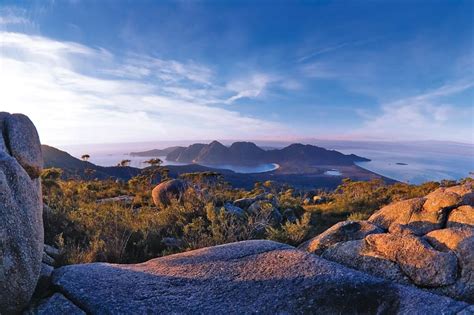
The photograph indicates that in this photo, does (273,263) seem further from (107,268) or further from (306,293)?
(107,268)

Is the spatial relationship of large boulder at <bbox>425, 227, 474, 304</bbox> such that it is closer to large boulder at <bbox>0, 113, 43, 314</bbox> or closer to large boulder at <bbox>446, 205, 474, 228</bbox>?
large boulder at <bbox>446, 205, 474, 228</bbox>

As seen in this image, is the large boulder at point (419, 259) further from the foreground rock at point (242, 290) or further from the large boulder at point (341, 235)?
the large boulder at point (341, 235)

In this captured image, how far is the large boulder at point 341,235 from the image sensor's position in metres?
7.08

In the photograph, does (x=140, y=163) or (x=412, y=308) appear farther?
(x=140, y=163)

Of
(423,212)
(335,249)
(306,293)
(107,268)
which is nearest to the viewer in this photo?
(306,293)

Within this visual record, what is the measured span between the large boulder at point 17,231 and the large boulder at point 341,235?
5.24m

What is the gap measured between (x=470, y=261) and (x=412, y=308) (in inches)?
75.0

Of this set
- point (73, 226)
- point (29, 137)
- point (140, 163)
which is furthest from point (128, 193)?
point (29, 137)

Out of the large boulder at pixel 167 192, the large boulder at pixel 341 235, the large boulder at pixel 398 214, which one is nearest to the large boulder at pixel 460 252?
the large boulder at pixel 341 235

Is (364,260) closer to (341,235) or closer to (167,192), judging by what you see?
(341,235)

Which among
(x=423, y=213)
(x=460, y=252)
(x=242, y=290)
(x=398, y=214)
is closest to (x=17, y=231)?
(x=242, y=290)

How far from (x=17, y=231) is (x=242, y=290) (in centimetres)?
312

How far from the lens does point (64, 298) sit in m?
4.25

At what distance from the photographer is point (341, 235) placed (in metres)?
7.26
